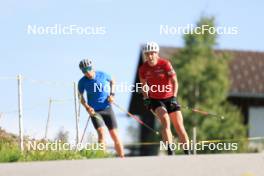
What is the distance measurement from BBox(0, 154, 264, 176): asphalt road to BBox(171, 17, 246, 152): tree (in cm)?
2204

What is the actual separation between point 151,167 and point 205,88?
24.3m

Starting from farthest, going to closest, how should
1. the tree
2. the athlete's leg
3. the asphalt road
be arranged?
the tree < the athlete's leg < the asphalt road

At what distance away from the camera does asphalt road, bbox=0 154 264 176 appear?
11230 mm

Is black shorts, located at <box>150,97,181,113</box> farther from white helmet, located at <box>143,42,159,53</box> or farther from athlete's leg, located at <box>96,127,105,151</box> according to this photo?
athlete's leg, located at <box>96,127,105,151</box>

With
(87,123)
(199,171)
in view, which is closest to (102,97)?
(87,123)

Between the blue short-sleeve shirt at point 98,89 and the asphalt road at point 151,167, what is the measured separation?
7.43ft

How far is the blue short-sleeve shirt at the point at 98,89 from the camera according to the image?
14.3m

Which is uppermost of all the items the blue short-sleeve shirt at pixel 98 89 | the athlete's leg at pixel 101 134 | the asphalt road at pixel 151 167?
the blue short-sleeve shirt at pixel 98 89

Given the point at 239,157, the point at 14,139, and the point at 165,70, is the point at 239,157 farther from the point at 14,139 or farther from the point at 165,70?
the point at 14,139

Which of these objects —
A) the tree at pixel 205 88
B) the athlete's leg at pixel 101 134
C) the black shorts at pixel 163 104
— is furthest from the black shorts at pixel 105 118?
the tree at pixel 205 88

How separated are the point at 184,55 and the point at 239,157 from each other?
23.7 meters

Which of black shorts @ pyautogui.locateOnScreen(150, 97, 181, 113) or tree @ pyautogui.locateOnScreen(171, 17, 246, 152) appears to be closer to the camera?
black shorts @ pyautogui.locateOnScreen(150, 97, 181, 113)

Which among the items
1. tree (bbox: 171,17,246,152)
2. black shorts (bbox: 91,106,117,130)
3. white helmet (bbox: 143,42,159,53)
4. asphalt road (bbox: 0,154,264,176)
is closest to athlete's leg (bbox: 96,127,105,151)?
black shorts (bbox: 91,106,117,130)

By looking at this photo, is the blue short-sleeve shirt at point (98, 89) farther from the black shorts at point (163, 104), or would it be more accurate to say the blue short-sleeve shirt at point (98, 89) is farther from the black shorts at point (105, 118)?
the black shorts at point (163, 104)
